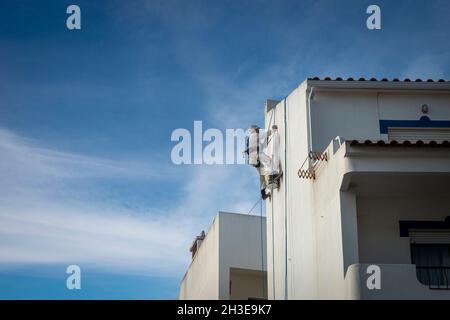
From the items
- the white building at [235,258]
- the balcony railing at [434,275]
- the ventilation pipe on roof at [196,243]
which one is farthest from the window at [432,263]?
the ventilation pipe on roof at [196,243]

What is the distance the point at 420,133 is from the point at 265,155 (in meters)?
Answer: 4.05

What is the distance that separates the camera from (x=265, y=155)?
928 inches

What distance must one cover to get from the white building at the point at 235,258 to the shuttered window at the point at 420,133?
4.65m

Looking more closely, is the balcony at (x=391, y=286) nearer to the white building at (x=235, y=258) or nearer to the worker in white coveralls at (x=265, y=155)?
the worker in white coveralls at (x=265, y=155)

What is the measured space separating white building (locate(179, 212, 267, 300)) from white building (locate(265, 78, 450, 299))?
1146 millimetres

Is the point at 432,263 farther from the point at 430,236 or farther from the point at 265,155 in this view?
the point at 265,155

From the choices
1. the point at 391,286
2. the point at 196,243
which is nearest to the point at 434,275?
the point at 391,286

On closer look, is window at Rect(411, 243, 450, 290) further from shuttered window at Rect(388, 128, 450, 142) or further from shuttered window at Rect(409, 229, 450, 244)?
shuttered window at Rect(388, 128, 450, 142)

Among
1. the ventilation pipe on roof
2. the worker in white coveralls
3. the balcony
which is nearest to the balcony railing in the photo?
the balcony

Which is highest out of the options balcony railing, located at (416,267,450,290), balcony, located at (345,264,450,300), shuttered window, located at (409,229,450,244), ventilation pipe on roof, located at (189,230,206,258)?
ventilation pipe on roof, located at (189,230,206,258)

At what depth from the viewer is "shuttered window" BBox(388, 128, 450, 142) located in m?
22.6

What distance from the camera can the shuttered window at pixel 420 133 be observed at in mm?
22562
